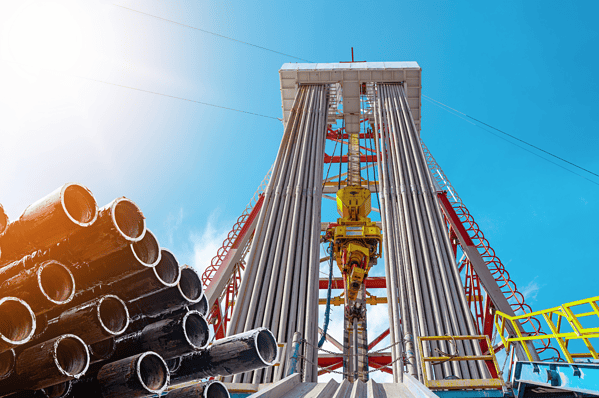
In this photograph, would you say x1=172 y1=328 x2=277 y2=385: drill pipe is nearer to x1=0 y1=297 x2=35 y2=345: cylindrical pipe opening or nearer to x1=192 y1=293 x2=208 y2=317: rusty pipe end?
x1=192 y1=293 x2=208 y2=317: rusty pipe end

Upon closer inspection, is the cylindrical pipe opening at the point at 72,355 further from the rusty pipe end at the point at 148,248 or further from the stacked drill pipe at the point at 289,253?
the stacked drill pipe at the point at 289,253

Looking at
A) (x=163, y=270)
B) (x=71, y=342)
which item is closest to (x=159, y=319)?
(x=163, y=270)

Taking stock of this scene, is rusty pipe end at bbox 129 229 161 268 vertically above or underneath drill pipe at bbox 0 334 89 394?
above

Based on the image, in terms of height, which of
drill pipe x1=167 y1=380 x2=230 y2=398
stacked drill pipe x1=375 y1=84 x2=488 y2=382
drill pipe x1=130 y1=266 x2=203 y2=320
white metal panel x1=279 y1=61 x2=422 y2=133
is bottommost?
drill pipe x1=167 y1=380 x2=230 y2=398

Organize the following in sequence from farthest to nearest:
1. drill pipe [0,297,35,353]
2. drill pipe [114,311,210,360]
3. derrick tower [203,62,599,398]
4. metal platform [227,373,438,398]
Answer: derrick tower [203,62,599,398] < metal platform [227,373,438,398] < drill pipe [114,311,210,360] < drill pipe [0,297,35,353]

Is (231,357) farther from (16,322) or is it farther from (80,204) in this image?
(80,204)

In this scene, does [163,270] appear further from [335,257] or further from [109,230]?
[335,257]

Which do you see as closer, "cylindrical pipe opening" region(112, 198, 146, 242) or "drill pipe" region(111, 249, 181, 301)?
"cylindrical pipe opening" region(112, 198, 146, 242)

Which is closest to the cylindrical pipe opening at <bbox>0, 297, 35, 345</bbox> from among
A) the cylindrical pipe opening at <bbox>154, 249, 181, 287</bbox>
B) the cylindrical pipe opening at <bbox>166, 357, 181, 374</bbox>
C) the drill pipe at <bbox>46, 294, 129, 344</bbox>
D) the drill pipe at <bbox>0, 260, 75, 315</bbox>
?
the drill pipe at <bbox>0, 260, 75, 315</bbox>

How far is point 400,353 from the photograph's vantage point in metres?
8.62

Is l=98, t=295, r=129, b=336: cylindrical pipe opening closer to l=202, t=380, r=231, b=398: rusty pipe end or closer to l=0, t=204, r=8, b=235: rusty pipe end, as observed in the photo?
l=0, t=204, r=8, b=235: rusty pipe end

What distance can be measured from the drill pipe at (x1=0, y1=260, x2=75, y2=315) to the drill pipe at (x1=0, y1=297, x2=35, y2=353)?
12 centimetres

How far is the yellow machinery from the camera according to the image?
432 inches

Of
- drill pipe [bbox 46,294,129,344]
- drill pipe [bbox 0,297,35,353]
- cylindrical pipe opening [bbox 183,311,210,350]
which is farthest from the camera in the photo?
cylindrical pipe opening [bbox 183,311,210,350]
